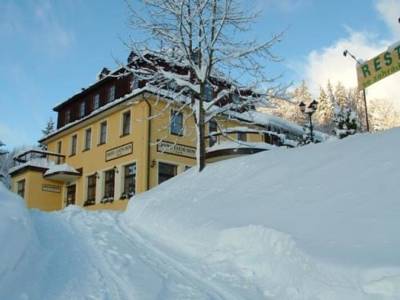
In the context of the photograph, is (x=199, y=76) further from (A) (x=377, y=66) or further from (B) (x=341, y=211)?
(B) (x=341, y=211)

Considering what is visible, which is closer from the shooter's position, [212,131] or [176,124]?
[176,124]

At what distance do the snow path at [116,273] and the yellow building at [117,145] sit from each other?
35.5 ft

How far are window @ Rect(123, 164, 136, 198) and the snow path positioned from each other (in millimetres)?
14516

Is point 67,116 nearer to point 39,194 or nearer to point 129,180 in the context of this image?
point 39,194

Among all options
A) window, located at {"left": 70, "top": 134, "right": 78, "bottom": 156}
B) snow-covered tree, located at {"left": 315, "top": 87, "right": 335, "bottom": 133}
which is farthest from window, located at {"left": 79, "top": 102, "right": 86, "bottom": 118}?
snow-covered tree, located at {"left": 315, "top": 87, "right": 335, "bottom": 133}

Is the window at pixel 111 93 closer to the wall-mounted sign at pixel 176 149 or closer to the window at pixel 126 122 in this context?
the window at pixel 126 122

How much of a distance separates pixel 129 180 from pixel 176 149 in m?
2.96

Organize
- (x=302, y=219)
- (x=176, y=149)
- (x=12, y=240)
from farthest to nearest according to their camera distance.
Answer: (x=176, y=149) → (x=302, y=219) → (x=12, y=240)

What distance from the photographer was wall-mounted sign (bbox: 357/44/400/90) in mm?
10859

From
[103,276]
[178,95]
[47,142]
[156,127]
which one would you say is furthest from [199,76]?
[47,142]

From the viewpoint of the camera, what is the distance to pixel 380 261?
206 inches

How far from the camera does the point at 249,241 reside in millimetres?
7242

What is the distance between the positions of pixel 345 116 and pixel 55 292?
23.7 metres

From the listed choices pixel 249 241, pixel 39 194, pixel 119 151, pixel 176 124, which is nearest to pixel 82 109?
pixel 39 194
